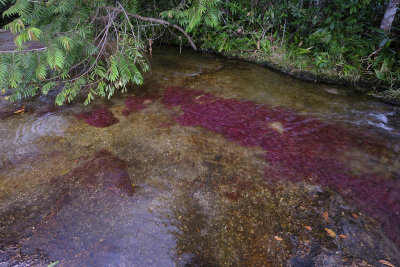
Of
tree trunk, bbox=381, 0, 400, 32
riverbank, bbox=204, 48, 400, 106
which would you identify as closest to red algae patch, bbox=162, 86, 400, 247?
riverbank, bbox=204, 48, 400, 106

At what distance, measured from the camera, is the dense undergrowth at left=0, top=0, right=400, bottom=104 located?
2648mm

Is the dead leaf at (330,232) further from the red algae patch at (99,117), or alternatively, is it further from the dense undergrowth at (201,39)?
the red algae patch at (99,117)

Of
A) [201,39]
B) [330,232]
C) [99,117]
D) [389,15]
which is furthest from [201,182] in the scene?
[201,39]

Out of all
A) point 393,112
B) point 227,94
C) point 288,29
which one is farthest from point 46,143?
point 288,29

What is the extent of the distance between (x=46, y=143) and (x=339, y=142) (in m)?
3.96

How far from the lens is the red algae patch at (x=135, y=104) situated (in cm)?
405

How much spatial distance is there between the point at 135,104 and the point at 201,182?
2209 mm

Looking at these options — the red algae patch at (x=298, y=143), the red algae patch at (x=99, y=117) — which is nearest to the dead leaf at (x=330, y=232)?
the red algae patch at (x=298, y=143)

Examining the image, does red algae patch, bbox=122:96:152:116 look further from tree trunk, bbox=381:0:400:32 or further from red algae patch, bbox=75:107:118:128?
tree trunk, bbox=381:0:400:32

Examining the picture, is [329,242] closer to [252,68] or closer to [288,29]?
[252,68]

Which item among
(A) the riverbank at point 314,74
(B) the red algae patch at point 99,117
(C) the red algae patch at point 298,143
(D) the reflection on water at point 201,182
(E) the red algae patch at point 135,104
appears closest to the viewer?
(D) the reflection on water at point 201,182

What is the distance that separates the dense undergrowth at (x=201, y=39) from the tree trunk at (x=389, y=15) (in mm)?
127

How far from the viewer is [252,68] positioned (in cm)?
600

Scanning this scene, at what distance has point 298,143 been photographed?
10.9 feet
